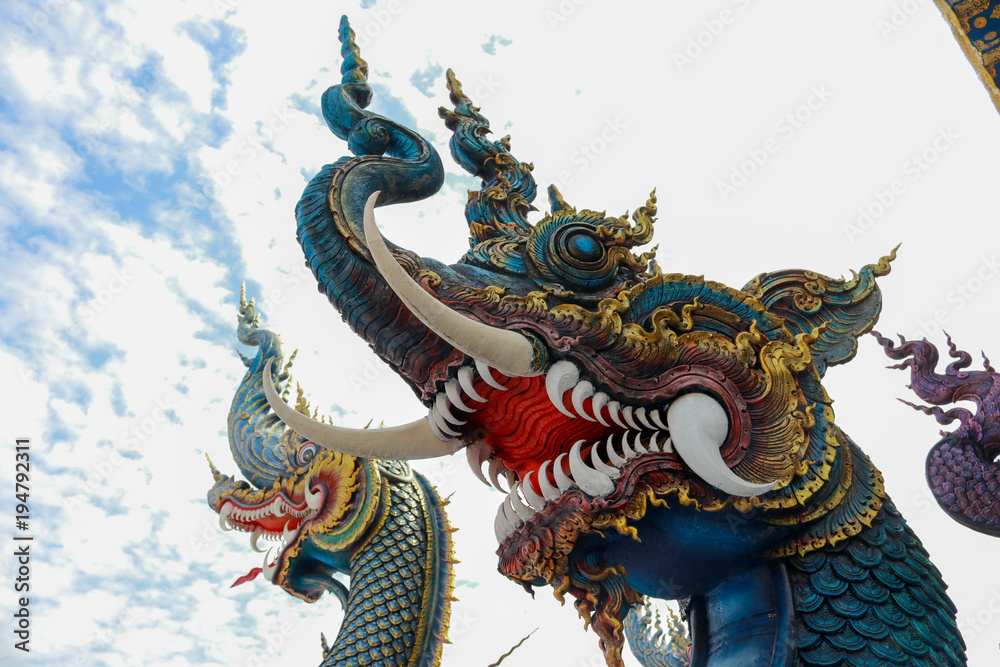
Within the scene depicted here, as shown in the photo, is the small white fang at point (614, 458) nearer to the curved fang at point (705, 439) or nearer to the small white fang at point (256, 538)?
the curved fang at point (705, 439)

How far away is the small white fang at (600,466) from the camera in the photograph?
2.87m

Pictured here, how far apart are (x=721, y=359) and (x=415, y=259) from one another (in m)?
1.19

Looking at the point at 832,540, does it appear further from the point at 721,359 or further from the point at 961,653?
the point at 721,359

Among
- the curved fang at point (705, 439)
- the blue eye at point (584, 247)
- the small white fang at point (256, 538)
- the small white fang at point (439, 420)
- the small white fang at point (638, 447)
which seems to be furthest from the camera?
the small white fang at point (256, 538)

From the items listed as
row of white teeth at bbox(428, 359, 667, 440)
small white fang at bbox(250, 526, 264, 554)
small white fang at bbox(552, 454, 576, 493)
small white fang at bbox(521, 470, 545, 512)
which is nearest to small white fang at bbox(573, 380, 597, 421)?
row of white teeth at bbox(428, 359, 667, 440)

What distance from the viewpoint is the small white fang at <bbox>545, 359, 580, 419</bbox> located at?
292 cm

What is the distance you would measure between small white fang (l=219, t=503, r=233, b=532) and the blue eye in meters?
3.84

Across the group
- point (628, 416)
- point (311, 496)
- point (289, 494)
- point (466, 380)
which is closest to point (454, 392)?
point (466, 380)

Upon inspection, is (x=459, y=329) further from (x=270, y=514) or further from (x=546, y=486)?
(x=270, y=514)

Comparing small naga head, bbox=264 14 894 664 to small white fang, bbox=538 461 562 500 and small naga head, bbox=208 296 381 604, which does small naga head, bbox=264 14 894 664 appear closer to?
small white fang, bbox=538 461 562 500

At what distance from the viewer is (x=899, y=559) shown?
2.87 meters

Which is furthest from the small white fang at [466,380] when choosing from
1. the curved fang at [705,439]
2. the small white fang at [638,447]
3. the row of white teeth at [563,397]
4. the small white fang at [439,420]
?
the curved fang at [705,439]

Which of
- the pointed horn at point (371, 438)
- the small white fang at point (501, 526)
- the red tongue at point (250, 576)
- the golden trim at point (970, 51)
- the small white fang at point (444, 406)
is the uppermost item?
the golden trim at point (970, 51)

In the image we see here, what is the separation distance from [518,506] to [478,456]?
11.3 inches
